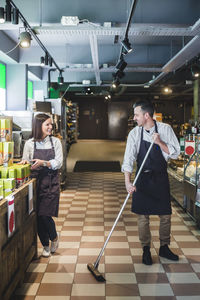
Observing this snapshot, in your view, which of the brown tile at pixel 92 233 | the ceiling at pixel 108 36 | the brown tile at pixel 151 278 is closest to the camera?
the brown tile at pixel 151 278

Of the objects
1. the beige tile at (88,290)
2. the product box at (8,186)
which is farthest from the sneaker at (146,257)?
the product box at (8,186)

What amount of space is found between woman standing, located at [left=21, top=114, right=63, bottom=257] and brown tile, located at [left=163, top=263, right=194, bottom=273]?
1.31 m

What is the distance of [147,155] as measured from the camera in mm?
3266

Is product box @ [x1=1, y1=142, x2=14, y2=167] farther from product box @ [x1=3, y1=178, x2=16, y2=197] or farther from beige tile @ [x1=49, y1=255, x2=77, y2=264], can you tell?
beige tile @ [x1=49, y1=255, x2=77, y2=264]

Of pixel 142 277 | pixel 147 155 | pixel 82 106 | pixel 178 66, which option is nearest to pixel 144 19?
pixel 178 66

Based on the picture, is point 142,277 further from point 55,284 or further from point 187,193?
point 187,193

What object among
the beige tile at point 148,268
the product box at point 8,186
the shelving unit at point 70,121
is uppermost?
the shelving unit at point 70,121

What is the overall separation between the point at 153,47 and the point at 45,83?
505 cm

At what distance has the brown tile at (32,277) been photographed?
311cm

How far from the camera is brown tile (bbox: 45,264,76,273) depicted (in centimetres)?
332

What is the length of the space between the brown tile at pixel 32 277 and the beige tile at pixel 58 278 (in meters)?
0.05

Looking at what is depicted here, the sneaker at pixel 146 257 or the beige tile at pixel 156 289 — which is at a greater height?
the sneaker at pixel 146 257

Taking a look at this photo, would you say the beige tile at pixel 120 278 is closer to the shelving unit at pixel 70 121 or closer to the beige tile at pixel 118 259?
the beige tile at pixel 118 259

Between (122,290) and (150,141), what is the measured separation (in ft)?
Result: 4.96
